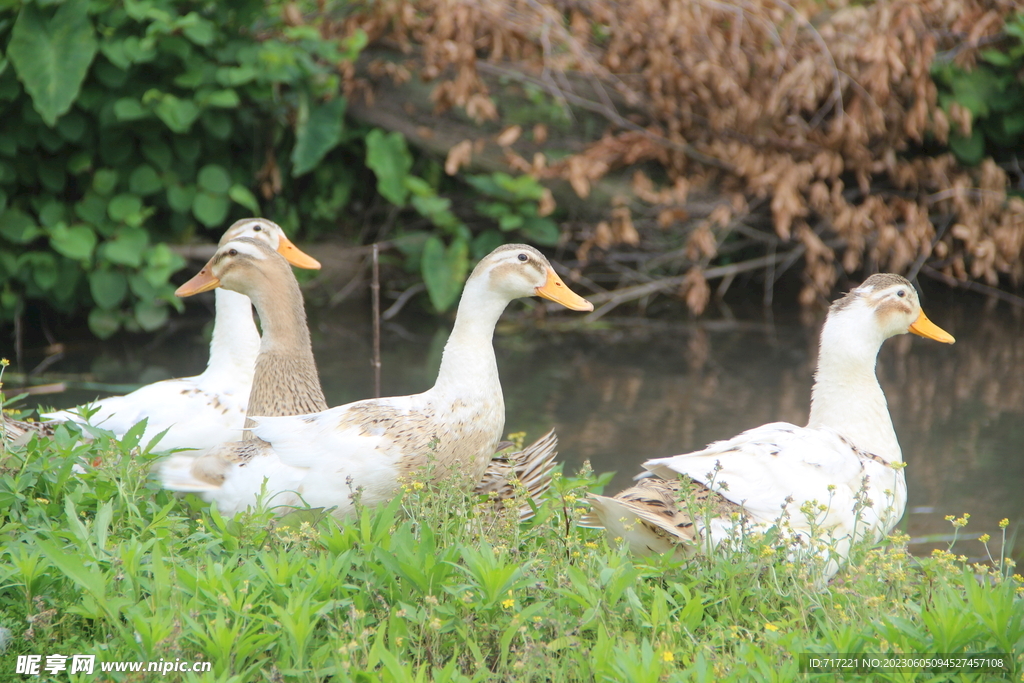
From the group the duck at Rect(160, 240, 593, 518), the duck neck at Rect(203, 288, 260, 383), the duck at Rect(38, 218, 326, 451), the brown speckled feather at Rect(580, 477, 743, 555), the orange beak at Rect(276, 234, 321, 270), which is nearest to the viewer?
the brown speckled feather at Rect(580, 477, 743, 555)

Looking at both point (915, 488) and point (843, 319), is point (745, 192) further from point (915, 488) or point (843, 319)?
point (843, 319)

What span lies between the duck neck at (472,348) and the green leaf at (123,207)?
4.09m

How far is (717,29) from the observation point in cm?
739

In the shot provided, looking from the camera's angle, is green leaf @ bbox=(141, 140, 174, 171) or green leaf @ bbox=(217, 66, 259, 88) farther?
green leaf @ bbox=(141, 140, 174, 171)

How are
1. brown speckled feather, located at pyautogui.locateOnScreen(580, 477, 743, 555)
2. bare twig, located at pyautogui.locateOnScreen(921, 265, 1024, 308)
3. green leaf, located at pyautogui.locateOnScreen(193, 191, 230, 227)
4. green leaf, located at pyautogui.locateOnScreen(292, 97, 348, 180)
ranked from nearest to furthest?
brown speckled feather, located at pyautogui.locateOnScreen(580, 477, 743, 555) → green leaf, located at pyautogui.locateOnScreen(193, 191, 230, 227) → green leaf, located at pyautogui.locateOnScreen(292, 97, 348, 180) → bare twig, located at pyautogui.locateOnScreen(921, 265, 1024, 308)

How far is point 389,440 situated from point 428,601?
83 cm

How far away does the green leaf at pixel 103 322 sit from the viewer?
21.6 ft

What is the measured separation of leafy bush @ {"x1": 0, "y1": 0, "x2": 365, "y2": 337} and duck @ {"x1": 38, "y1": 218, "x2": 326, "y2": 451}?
225cm

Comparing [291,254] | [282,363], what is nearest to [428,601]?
[282,363]

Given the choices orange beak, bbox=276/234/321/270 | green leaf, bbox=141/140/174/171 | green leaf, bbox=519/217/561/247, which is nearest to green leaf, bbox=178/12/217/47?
green leaf, bbox=141/140/174/171

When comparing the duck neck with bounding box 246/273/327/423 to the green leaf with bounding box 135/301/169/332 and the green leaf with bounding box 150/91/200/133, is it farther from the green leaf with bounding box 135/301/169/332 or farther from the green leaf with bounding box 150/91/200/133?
the green leaf with bounding box 135/301/169/332

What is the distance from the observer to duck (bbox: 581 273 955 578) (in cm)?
266

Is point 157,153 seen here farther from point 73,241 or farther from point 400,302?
point 400,302

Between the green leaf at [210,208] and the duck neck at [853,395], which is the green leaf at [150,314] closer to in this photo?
the green leaf at [210,208]
